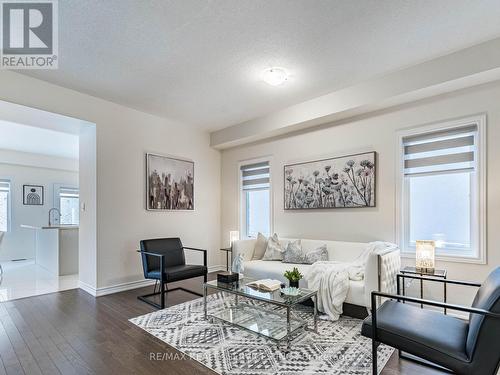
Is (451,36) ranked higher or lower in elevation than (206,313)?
higher

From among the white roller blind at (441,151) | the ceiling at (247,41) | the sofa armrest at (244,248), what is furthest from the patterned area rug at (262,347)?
the ceiling at (247,41)

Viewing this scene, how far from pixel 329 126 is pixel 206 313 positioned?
3119 mm

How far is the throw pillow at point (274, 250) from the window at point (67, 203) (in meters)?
6.37

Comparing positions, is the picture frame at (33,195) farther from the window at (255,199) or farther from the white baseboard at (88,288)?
the window at (255,199)

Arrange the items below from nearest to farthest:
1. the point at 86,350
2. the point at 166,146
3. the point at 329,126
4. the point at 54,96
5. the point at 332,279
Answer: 1. the point at 86,350
2. the point at 332,279
3. the point at 54,96
4. the point at 329,126
5. the point at 166,146

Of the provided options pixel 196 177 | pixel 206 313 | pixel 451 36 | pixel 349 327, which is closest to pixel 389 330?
pixel 349 327

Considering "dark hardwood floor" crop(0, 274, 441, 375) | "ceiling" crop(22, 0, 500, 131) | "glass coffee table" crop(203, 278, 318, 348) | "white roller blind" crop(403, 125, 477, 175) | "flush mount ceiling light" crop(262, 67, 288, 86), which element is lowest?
"dark hardwood floor" crop(0, 274, 441, 375)

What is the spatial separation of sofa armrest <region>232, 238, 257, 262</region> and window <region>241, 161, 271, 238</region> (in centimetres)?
75

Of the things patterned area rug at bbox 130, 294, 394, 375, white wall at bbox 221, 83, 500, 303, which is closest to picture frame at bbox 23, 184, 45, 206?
white wall at bbox 221, 83, 500, 303

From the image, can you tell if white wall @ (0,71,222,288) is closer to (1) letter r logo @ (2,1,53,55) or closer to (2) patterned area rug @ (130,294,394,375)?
(1) letter r logo @ (2,1,53,55)

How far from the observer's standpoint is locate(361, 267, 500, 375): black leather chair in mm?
1477

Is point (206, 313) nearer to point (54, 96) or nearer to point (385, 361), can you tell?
point (385, 361)

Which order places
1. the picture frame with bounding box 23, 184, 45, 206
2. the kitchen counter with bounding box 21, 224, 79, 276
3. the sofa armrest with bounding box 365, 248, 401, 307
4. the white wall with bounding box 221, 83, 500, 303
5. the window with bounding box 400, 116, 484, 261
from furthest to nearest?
the picture frame with bounding box 23, 184, 45, 206
the kitchen counter with bounding box 21, 224, 79, 276
the window with bounding box 400, 116, 484, 261
the white wall with bounding box 221, 83, 500, 303
the sofa armrest with bounding box 365, 248, 401, 307

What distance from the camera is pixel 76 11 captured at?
2.23 m
